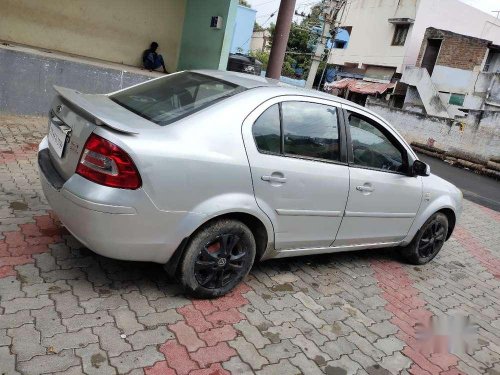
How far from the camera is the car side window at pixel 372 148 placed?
3748 millimetres

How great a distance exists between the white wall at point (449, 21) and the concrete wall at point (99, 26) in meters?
23.7

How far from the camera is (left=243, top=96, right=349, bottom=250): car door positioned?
10.2 ft

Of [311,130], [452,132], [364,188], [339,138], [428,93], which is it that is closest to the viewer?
[311,130]

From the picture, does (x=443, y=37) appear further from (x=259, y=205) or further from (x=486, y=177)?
(x=259, y=205)

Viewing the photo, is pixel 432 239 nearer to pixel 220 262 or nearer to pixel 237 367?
pixel 220 262

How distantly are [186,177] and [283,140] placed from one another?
872 millimetres

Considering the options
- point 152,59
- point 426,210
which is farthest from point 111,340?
point 152,59

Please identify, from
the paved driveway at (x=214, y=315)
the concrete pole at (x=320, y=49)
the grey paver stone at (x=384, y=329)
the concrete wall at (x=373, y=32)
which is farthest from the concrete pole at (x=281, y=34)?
the concrete wall at (x=373, y=32)

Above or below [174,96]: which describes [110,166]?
below

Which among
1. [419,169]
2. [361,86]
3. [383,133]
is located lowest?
[419,169]

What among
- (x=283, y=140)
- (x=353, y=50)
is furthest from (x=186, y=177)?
(x=353, y=50)

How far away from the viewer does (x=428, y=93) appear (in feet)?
83.4

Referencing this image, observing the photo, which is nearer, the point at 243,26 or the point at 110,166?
the point at 110,166

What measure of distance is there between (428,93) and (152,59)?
798 inches
